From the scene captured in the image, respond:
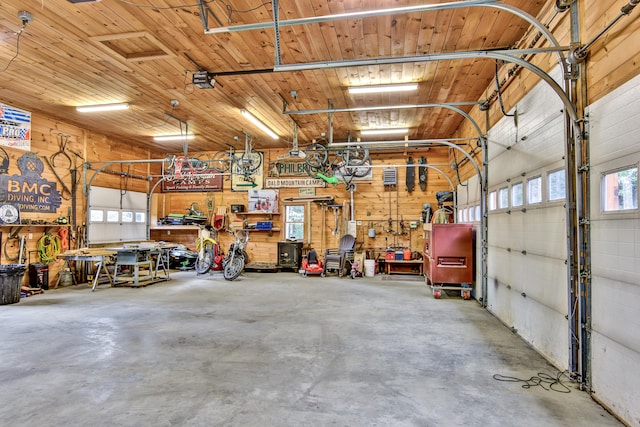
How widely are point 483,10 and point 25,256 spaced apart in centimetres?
882

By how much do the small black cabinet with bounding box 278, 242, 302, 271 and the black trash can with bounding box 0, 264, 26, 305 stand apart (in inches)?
224

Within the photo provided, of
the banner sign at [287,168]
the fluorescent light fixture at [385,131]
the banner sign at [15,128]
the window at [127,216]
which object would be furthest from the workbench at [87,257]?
the fluorescent light fixture at [385,131]

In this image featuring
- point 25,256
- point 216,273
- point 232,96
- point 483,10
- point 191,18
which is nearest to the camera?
point 483,10

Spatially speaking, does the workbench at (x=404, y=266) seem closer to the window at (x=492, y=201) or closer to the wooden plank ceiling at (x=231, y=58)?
the wooden plank ceiling at (x=231, y=58)

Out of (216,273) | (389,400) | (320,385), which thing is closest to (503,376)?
(389,400)

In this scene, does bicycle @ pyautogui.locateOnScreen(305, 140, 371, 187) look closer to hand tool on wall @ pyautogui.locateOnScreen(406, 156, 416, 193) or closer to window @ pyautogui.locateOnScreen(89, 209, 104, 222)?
hand tool on wall @ pyautogui.locateOnScreen(406, 156, 416, 193)

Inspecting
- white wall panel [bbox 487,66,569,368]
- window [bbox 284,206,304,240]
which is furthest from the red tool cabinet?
window [bbox 284,206,304,240]

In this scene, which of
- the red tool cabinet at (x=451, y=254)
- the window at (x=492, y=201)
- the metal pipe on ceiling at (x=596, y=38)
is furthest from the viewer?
the red tool cabinet at (x=451, y=254)

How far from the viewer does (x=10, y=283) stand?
19.1ft

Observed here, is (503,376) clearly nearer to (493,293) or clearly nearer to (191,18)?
(493,293)

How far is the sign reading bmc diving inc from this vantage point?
21.9 feet

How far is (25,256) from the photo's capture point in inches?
275

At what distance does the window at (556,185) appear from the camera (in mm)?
3186

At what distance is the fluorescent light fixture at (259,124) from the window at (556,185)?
5.35 m
